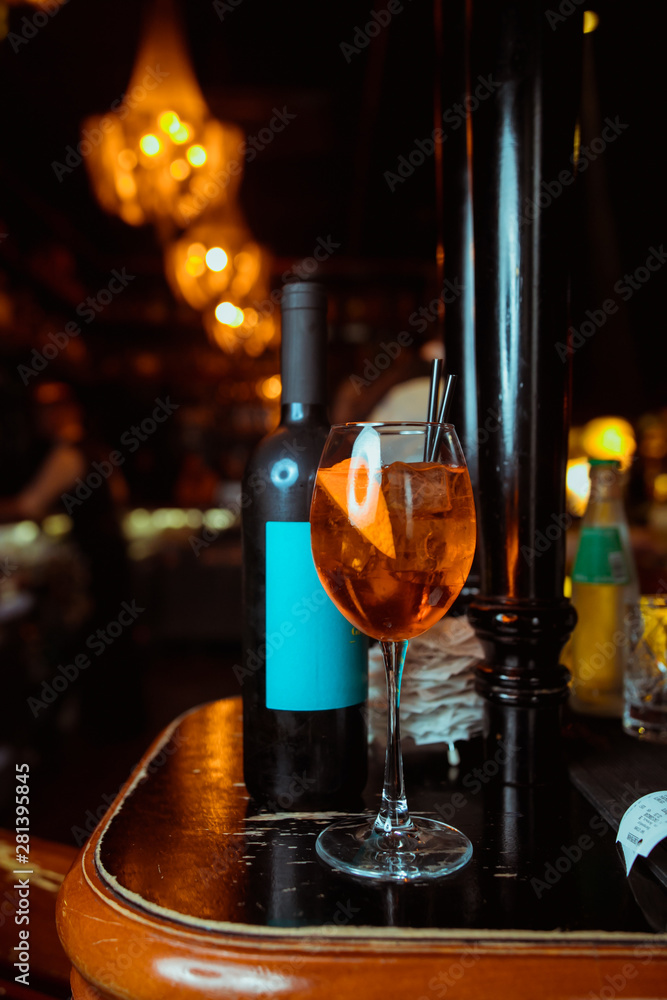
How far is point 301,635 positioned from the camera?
71 cm

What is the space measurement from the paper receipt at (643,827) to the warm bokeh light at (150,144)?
318cm

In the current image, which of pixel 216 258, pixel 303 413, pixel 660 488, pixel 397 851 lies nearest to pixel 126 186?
pixel 216 258

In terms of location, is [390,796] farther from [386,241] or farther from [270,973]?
[386,241]

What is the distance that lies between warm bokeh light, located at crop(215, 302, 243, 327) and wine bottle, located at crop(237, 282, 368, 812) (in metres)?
4.83

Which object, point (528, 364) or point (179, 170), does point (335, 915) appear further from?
point (179, 170)

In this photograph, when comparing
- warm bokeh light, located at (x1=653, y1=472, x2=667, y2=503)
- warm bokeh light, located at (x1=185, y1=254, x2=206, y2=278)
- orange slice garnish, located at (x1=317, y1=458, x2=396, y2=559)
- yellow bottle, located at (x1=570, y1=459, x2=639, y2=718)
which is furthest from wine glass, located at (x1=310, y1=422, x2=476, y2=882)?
warm bokeh light, located at (x1=653, y1=472, x2=667, y2=503)

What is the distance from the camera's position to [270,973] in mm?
448

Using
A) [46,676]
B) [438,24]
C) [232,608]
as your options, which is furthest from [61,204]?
[438,24]

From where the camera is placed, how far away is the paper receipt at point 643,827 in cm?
57

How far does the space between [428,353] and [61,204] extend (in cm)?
418

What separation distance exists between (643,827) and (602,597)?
506 millimetres

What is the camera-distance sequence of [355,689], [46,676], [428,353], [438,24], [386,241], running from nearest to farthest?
[355,689] → [438,24] → [428,353] → [46,676] → [386,241]

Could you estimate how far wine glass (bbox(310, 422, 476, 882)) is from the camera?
0.60 meters

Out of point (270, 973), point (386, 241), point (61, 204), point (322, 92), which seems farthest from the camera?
point (386, 241)
